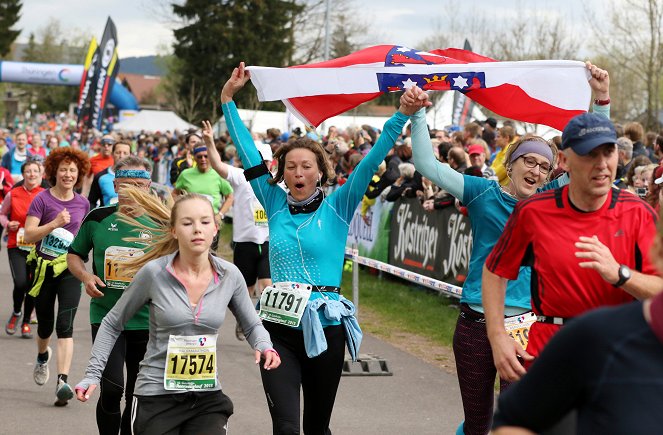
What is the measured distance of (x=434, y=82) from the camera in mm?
6242

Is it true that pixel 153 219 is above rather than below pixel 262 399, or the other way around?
above

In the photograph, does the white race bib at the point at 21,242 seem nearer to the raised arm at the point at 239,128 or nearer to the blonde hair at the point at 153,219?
the blonde hair at the point at 153,219

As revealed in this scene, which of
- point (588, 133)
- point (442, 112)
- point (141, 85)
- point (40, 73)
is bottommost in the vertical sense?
point (588, 133)

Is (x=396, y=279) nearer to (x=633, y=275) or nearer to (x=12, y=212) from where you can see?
(x=12, y=212)

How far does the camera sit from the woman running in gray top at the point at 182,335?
16.5 ft

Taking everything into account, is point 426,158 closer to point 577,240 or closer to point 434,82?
point 434,82

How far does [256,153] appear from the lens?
6.18 m

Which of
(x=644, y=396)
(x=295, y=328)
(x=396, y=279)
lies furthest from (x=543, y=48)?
(x=644, y=396)

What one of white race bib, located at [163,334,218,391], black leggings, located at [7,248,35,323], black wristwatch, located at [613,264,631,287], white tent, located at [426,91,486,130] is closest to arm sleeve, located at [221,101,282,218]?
white race bib, located at [163,334,218,391]

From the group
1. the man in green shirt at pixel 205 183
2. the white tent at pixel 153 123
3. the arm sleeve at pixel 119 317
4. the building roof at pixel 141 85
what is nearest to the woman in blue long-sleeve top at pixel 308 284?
the arm sleeve at pixel 119 317

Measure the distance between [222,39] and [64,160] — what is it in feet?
211

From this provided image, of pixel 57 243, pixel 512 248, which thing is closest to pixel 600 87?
pixel 512 248

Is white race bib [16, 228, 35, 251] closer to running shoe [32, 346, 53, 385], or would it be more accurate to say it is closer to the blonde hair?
running shoe [32, 346, 53, 385]

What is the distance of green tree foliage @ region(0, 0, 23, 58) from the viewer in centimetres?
10691
